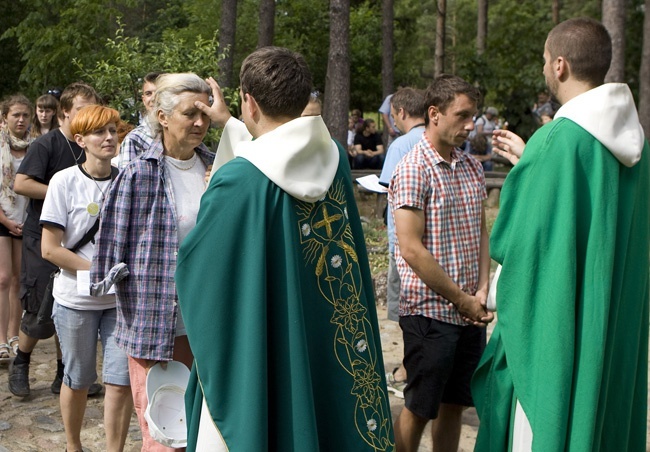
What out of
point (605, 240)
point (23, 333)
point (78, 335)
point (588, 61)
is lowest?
point (23, 333)

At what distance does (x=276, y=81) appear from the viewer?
3.14 meters

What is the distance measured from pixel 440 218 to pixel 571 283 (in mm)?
993

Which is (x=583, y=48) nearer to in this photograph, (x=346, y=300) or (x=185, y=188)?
(x=346, y=300)

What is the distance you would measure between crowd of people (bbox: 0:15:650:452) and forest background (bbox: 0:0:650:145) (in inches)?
166

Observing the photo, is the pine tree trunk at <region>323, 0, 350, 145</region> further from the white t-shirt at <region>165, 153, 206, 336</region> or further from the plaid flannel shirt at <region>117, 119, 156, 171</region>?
the white t-shirt at <region>165, 153, 206, 336</region>

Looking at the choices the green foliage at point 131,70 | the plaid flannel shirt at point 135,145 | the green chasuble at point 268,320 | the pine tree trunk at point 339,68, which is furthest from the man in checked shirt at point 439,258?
the pine tree trunk at point 339,68

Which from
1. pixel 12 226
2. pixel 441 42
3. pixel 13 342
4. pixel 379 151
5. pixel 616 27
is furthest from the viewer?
pixel 441 42

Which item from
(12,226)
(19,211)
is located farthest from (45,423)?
(19,211)

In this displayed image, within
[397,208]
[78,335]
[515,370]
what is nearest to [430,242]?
[397,208]

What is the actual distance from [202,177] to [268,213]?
1228mm

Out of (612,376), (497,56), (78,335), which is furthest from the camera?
(497,56)

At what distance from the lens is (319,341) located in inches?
129

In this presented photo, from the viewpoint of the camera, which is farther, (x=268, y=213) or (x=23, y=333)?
(x=23, y=333)

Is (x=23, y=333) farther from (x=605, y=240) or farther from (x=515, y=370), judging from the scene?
(x=605, y=240)
